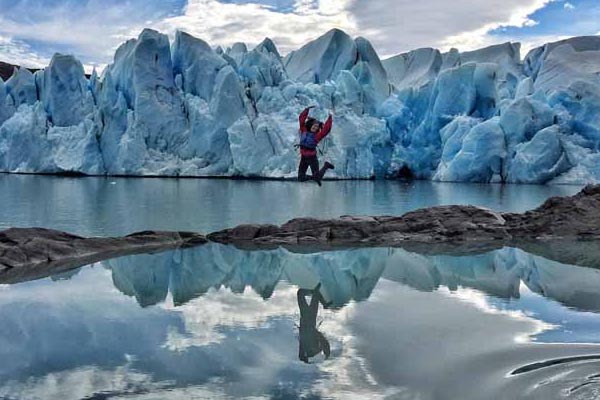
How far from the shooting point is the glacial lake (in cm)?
418

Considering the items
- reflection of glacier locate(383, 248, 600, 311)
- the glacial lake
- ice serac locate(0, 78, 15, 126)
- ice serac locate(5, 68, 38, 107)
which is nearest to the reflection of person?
the glacial lake

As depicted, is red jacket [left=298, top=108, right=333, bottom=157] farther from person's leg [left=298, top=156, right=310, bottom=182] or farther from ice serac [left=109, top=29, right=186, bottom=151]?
ice serac [left=109, top=29, right=186, bottom=151]

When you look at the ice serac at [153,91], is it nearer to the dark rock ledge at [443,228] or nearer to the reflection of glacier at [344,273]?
the dark rock ledge at [443,228]

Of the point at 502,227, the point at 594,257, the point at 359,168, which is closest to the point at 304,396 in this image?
the point at 594,257

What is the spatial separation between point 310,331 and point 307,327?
0.51ft

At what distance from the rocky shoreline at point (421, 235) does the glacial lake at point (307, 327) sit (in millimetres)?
732

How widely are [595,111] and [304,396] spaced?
34283 millimetres

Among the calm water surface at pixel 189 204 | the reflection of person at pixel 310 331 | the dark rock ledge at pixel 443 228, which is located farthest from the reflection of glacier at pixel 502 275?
the calm water surface at pixel 189 204

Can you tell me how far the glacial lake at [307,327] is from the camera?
4184 mm

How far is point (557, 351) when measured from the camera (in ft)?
16.1

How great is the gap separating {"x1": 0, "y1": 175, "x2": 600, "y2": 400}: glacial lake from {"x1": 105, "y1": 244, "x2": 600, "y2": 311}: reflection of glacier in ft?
0.09

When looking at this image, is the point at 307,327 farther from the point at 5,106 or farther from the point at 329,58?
the point at 329,58

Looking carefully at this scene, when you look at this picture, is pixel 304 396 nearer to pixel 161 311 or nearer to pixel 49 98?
pixel 161 311

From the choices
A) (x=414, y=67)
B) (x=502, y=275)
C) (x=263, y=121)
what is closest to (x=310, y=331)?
(x=502, y=275)
